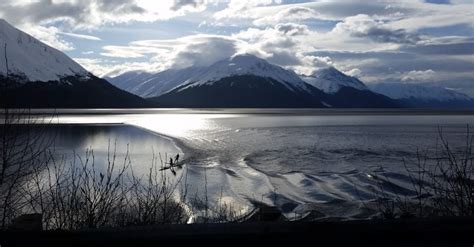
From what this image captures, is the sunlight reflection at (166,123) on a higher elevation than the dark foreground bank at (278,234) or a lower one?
lower

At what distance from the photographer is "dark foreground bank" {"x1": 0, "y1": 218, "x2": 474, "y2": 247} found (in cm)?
458

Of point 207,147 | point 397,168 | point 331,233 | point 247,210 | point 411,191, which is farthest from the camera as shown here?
point 207,147

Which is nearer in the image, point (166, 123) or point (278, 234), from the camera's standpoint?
point (278, 234)

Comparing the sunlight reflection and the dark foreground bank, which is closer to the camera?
the dark foreground bank

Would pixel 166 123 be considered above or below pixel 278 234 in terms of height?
below

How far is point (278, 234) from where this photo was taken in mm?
4828

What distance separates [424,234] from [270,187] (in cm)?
2232

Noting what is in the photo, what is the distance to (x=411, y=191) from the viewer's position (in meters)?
24.5

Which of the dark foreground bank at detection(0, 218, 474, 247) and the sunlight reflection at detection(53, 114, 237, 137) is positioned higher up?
the dark foreground bank at detection(0, 218, 474, 247)

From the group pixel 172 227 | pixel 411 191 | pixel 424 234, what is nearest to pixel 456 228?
pixel 424 234

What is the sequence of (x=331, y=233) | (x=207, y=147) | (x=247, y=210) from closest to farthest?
(x=331, y=233), (x=247, y=210), (x=207, y=147)

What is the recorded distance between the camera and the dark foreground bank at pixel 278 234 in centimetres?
458

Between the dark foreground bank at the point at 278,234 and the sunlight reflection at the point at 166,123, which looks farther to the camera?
the sunlight reflection at the point at 166,123

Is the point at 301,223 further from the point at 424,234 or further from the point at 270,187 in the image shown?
the point at 270,187
